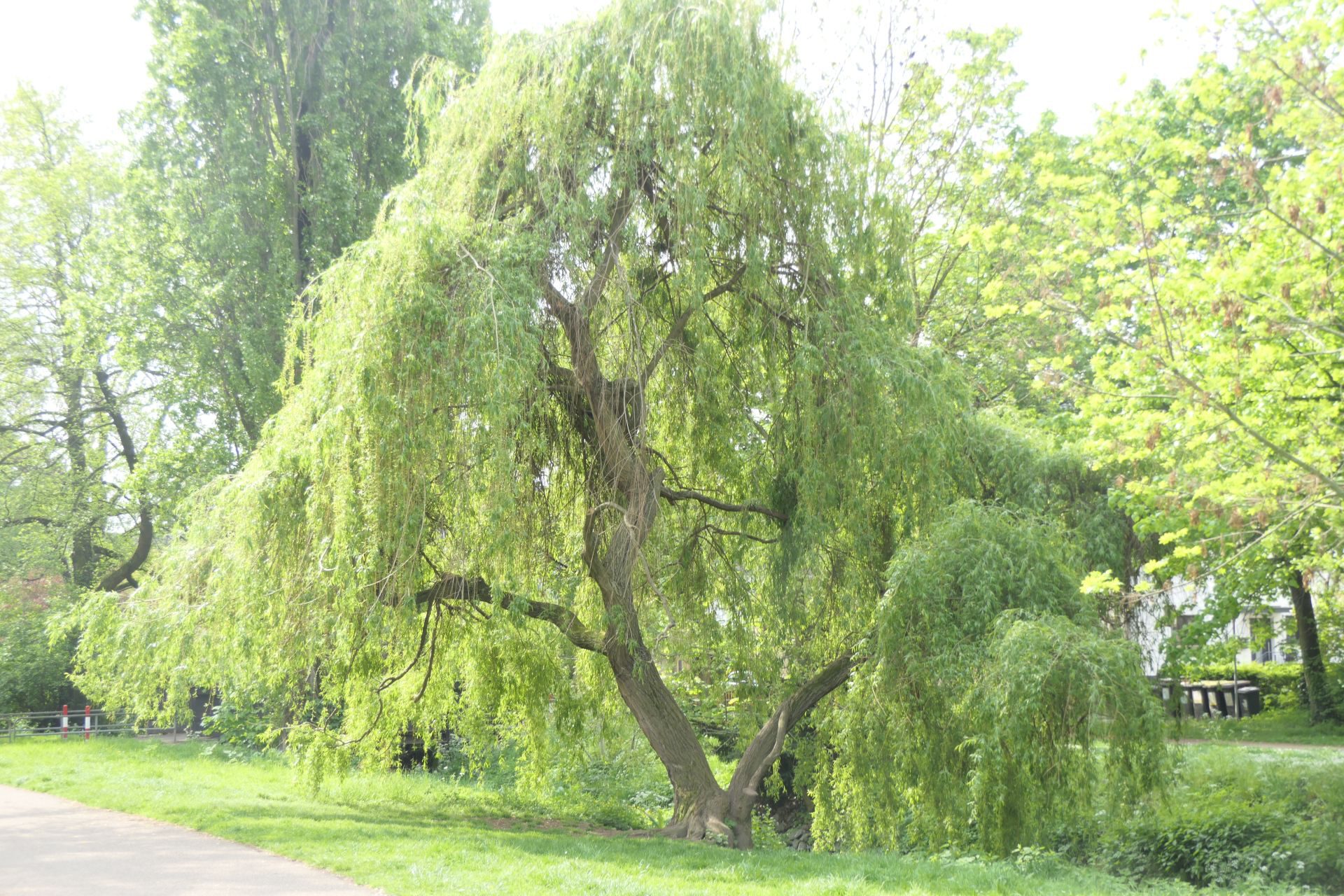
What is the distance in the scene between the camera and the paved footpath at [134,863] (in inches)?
307

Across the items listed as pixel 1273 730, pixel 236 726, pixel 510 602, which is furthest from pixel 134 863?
pixel 1273 730

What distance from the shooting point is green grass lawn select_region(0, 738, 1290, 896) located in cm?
822

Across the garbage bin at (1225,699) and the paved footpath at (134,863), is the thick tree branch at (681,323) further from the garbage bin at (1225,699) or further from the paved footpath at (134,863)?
the garbage bin at (1225,699)

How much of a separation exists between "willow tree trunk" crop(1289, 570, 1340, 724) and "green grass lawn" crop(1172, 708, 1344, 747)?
0.36 meters

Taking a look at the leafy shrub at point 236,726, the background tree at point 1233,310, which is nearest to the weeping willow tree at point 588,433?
the background tree at point 1233,310

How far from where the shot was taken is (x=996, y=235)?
11508 mm

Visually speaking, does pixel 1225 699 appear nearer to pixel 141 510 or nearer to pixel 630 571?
pixel 630 571

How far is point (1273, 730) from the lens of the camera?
2109 cm

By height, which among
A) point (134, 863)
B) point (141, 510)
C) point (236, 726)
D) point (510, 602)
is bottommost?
point (134, 863)

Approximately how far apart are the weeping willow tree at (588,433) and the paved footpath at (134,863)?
4.70 feet

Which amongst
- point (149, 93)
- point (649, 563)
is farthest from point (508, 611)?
point (149, 93)

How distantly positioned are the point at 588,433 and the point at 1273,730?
1725 centimetres

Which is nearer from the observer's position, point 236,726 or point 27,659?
point 236,726

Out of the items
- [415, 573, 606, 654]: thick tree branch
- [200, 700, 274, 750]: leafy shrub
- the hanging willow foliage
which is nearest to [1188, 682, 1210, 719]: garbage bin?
the hanging willow foliage
